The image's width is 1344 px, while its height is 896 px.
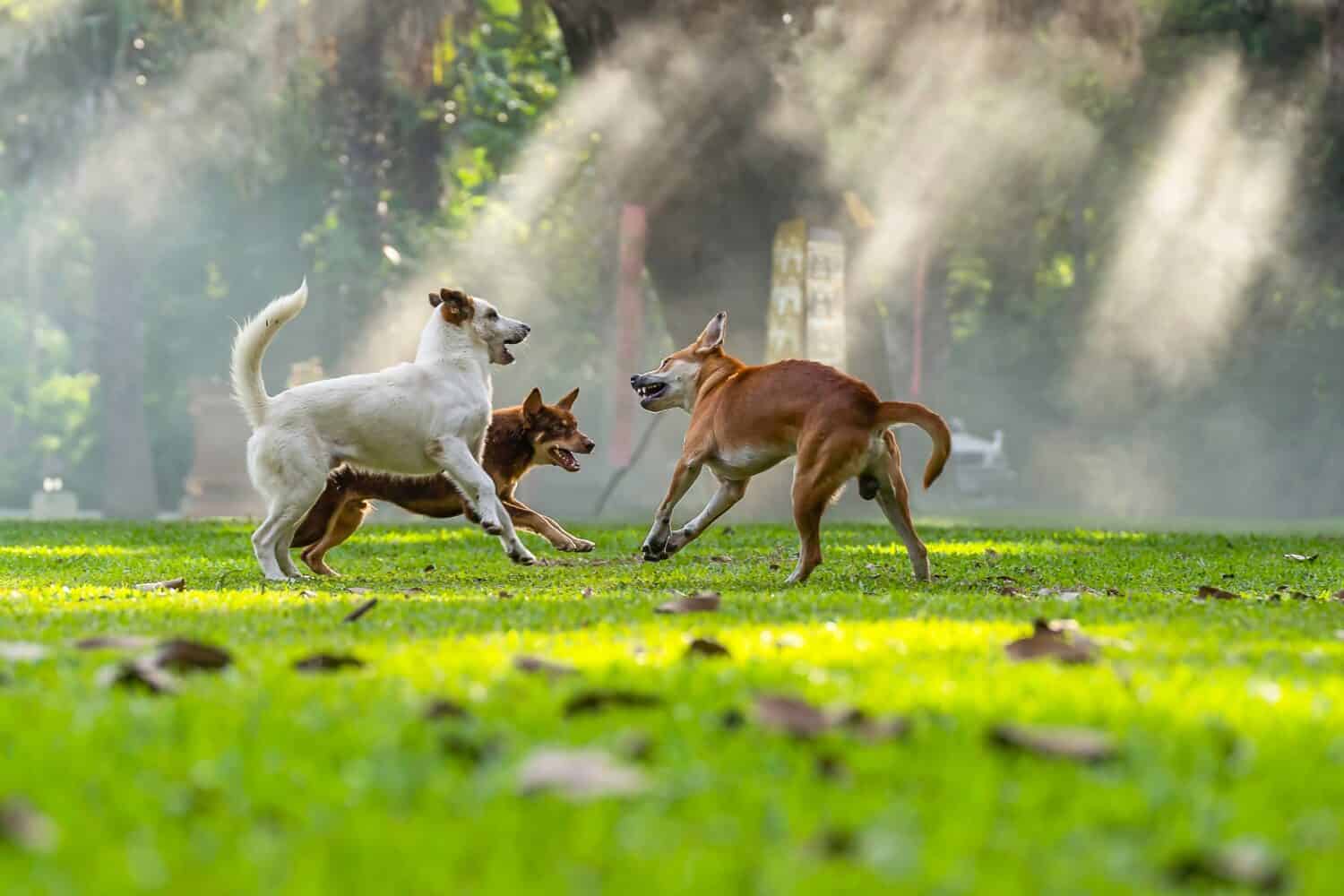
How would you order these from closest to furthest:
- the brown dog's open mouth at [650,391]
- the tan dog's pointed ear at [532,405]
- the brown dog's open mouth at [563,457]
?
1. the brown dog's open mouth at [650,391]
2. the tan dog's pointed ear at [532,405]
3. the brown dog's open mouth at [563,457]

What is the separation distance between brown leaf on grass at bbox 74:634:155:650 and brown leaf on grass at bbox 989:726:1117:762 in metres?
2.52

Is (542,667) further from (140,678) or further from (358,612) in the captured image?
(358,612)

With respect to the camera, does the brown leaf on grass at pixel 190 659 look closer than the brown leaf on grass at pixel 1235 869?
No

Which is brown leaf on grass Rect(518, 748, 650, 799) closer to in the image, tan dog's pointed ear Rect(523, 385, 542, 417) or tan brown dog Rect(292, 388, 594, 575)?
tan brown dog Rect(292, 388, 594, 575)

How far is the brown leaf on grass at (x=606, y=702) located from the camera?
369 cm

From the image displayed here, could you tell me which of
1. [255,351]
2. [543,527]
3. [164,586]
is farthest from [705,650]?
[543,527]

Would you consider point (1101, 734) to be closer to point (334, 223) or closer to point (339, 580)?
point (339, 580)

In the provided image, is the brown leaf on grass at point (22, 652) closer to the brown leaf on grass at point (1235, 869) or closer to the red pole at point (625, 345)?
the brown leaf on grass at point (1235, 869)

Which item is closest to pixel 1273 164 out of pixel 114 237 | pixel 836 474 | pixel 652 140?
pixel 652 140

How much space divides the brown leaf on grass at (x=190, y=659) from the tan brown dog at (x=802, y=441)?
13.5ft

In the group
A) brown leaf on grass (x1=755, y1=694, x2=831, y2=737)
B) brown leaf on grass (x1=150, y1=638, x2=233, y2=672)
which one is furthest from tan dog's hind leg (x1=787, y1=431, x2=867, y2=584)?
brown leaf on grass (x1=755, y1=694, x2=831, y2=737)

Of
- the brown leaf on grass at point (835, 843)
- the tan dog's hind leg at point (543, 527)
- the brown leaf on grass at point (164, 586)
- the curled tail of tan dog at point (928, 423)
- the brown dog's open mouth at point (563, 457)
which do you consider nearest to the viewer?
the brown leaf on grass at point (835, 843)

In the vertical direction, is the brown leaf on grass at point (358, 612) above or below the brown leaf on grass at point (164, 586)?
above

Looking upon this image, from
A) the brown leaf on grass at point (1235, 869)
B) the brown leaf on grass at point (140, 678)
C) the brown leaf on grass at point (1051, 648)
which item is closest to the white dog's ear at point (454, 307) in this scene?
the brown leaf on grass at point (1051, 648)
